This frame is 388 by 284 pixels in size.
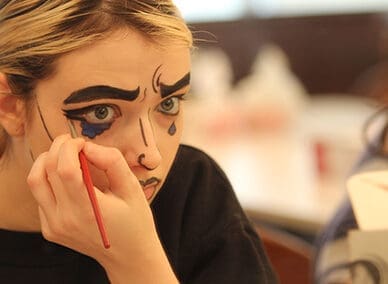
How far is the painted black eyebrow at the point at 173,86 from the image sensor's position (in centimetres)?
65

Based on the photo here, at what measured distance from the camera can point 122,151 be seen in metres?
0.65

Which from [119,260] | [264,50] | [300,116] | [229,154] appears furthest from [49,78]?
[264,50]

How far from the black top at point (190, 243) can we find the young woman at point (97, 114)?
0.06 meters

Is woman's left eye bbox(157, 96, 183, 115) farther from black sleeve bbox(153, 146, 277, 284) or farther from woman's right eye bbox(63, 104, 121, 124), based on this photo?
black sleeve bbox(153, 146, 277, 284)

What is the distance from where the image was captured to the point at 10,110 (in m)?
0.66

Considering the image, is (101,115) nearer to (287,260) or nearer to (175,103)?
(175,103)


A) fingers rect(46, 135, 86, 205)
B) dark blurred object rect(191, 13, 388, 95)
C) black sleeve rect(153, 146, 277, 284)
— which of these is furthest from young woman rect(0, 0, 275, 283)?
dark blurred object rect(191, 13, 388, 95)

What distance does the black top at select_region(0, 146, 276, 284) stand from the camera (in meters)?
0.73

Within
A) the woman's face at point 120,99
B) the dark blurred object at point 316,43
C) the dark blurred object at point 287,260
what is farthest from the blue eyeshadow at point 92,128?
the dark blurred object at point 316,43

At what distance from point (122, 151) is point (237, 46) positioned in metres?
2.22

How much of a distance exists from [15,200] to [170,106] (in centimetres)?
17

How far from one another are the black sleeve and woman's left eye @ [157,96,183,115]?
144mm

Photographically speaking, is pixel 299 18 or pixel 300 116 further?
pixel 299 18

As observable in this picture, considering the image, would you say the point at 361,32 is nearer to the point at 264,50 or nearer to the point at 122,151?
the point at 264,50
